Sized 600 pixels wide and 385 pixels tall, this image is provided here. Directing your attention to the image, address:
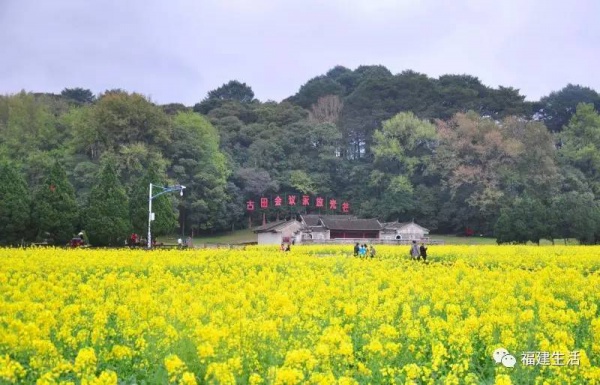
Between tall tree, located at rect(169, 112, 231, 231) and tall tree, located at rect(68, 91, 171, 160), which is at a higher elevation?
tall tree, located at rect(68, 91, 171, 160)

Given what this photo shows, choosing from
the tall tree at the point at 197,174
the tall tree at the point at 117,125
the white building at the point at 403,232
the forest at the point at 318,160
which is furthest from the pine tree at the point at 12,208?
the white building at the point at 403,232

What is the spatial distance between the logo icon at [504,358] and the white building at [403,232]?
171ft

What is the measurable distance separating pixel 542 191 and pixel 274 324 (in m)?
58.7

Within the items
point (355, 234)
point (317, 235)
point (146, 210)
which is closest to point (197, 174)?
point (317, 235)

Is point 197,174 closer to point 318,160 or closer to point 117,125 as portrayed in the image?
point 117,125

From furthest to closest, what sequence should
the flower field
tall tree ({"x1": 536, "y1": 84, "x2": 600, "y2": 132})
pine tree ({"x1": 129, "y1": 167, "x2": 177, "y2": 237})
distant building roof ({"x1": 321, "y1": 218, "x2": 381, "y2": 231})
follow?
tall tree ({"x1": 536, "y1": 84, "x2": 600, "y2": 132}), distant building roof ({"x1": 321, "y1": 218, "x2": 381, "y2": 231}), pine tree ({"x1": 129, "y1": 167, "x2": 177, "y2": 237}), the flower field

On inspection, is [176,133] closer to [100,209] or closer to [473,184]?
[100,209]

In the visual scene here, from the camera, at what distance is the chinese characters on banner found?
220 ft

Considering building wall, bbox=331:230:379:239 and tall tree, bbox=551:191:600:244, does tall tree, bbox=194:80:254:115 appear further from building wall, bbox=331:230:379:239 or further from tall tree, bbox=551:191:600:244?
tall tree, bbox=551:191:600:244

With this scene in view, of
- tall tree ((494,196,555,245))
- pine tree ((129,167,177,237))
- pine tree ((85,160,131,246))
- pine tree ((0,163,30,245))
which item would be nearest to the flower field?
pine tree ((85,160,131,246))

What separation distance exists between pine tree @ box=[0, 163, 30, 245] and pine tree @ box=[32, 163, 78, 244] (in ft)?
2.29

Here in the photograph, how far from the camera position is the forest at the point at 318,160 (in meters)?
44.5

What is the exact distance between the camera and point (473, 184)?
208 feet

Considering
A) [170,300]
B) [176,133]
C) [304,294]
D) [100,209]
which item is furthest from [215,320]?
[176,133]
